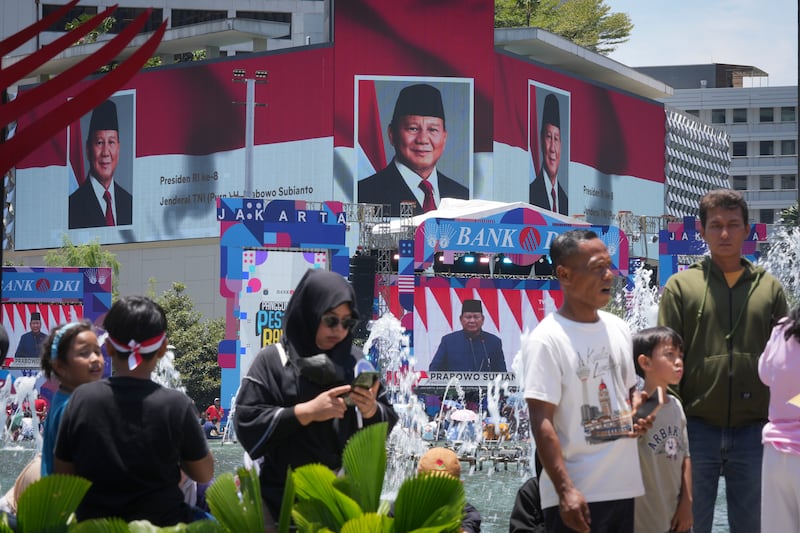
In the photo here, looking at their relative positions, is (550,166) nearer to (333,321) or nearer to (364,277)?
(364,277)

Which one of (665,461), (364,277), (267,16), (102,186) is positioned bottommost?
(665,461)

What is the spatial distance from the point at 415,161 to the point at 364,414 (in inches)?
1888

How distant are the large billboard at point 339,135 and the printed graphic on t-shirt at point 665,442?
45.0 metres

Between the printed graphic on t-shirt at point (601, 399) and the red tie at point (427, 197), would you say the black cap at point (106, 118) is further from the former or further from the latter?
the printed graphic on t-shirt at point (601, 399)

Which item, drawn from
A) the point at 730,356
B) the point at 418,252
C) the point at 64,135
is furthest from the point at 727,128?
the point at 730,356

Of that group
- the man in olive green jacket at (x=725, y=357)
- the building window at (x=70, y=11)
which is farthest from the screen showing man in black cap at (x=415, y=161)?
the man in olive green jacket at (x=725, y=357)

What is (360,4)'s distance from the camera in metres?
53.5

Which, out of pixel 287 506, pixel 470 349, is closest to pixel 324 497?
pixel 287 506

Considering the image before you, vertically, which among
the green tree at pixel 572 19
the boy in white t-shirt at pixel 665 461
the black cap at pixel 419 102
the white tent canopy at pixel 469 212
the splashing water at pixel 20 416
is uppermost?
the green tree at pixel 572 19

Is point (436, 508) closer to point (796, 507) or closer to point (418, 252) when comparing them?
point (796, 507)

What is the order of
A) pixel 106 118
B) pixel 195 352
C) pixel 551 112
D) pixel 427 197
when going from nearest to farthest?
pixel 195 352, pixel 427 197, pixel 106 118, pixel 551 112

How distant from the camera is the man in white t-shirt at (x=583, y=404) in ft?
13.6

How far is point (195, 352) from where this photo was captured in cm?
4878

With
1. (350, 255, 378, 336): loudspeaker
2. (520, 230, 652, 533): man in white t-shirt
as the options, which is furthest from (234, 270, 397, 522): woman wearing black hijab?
(350, 255, 378, 336): loudspeaker
